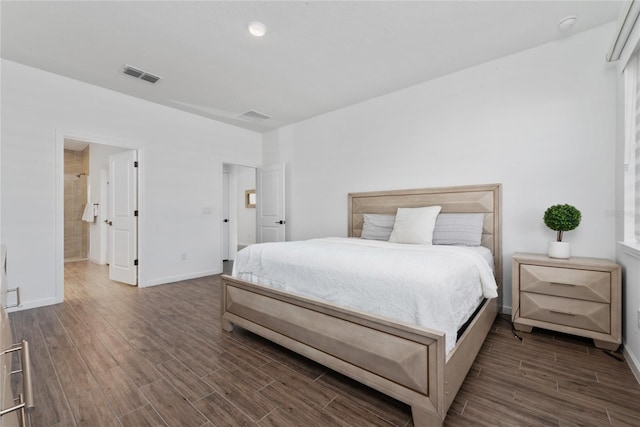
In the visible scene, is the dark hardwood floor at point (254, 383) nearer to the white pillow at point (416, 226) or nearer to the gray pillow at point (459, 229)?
the gray pillow at point (459, 229)

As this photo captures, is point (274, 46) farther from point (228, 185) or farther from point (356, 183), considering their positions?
point (228, 185)

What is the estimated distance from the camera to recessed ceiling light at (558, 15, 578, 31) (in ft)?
7.82

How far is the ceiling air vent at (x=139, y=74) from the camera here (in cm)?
315

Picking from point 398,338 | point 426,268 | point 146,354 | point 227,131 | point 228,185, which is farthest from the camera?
point 228,185

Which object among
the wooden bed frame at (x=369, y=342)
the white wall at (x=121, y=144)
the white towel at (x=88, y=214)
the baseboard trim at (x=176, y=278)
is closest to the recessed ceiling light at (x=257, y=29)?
the wooden bed frame at (x=369, y=342)

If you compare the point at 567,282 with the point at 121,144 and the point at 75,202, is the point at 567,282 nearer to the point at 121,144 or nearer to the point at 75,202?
the point at 121,144

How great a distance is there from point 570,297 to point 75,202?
8705mm

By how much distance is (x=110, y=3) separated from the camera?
2.20 meters

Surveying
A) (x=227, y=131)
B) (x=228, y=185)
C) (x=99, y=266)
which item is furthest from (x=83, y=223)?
(x=227, y=131)

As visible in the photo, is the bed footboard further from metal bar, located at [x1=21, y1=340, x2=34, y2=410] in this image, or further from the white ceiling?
the white ceiling

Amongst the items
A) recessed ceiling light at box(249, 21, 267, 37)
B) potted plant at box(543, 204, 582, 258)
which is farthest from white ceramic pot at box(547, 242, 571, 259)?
recessed ceiling light at box(249, 21, 267, 37)

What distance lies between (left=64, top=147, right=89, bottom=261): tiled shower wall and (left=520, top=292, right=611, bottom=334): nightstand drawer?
808 cm

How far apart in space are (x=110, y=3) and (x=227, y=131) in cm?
282

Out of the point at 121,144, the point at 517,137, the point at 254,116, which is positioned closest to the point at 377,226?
the point at 517,137
